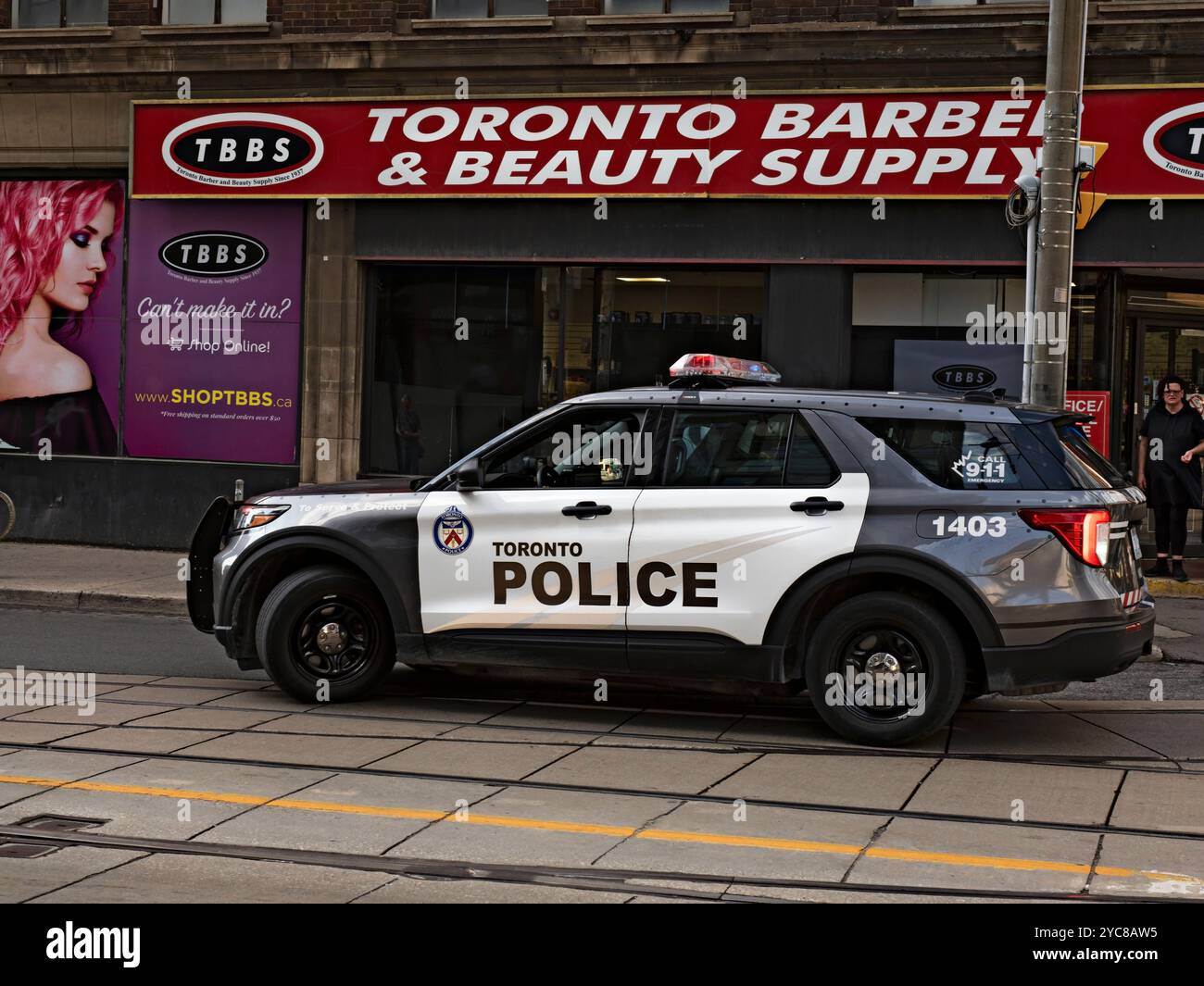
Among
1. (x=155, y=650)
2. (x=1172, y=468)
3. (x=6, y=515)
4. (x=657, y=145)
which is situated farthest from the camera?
(x=6, y=515)

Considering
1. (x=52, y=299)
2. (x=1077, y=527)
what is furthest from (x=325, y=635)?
(x=52, y=299)

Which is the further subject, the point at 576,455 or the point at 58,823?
the point at 576,455

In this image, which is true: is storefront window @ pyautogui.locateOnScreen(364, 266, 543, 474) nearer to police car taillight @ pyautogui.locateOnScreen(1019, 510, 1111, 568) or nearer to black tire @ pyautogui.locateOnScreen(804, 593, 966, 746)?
black tire @ pyautogui.locateOnScreen(804, 593, 966, 746)

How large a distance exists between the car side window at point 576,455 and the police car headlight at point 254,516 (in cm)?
123

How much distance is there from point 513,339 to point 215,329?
3304 millimetres

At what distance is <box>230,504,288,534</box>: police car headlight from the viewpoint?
8406 mm

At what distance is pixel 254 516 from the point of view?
848cm

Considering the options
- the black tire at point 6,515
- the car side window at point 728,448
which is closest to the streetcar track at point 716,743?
the car side window at point 728,448

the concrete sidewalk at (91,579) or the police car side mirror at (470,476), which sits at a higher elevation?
the police car side mirror at (470,476)

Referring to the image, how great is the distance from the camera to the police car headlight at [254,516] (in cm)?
841

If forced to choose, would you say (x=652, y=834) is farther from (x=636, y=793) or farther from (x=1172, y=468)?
(x=1172, y=468)

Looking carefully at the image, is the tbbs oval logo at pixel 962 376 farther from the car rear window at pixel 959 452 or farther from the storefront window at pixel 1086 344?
the car rear window at pixel 959 452

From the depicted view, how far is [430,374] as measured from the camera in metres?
16.3

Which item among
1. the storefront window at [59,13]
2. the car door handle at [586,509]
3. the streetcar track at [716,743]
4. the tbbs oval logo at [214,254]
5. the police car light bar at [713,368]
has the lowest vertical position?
the streetcar track at [716,743]
